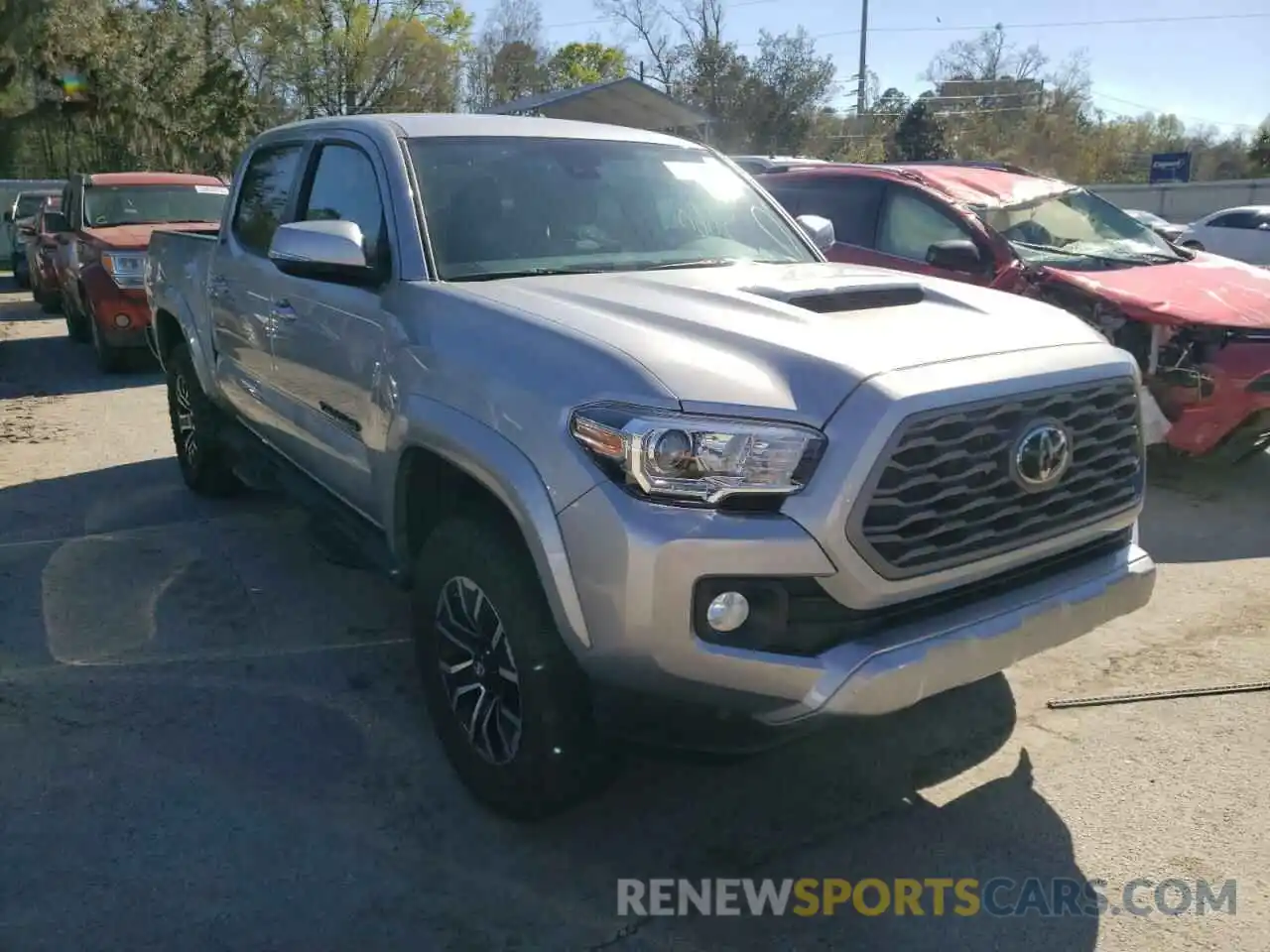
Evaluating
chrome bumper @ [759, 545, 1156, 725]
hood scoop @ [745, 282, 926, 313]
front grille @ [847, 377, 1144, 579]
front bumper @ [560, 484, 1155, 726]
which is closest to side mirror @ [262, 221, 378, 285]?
hood scoop @ [745, 282, 926, 313]

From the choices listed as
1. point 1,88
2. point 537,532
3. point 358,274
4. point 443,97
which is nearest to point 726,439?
point 537,532

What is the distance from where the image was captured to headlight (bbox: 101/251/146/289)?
9992 mm

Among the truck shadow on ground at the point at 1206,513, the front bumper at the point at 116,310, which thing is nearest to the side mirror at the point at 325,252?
the truck shadow on ground at the point at 1206,513

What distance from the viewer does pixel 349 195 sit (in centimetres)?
402

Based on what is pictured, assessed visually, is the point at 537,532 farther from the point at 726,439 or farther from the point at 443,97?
the point at 443,97

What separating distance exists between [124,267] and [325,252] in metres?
7.72

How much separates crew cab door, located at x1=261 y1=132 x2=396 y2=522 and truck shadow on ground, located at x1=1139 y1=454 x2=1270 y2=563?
379cm

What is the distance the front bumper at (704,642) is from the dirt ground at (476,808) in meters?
0.20

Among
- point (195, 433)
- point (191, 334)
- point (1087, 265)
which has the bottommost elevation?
point (195, 433)

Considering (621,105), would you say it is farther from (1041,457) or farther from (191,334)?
(1041,457)

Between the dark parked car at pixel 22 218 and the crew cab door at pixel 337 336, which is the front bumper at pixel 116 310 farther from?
the dark parked car at pixel 22 218

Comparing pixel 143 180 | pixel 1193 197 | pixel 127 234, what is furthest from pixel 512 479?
pixel 1193 197

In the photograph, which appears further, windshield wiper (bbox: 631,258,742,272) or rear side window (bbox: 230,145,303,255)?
rear side window (bbox: 230,145,303,255)

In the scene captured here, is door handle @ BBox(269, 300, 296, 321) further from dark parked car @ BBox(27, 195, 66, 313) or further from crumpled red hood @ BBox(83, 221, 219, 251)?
dark parked car @ BBox(27, 195, 66, 313)
